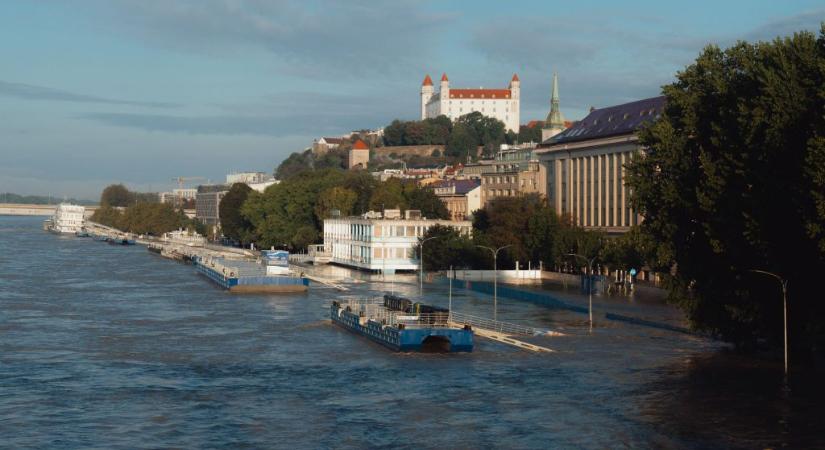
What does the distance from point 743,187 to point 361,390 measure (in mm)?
23054

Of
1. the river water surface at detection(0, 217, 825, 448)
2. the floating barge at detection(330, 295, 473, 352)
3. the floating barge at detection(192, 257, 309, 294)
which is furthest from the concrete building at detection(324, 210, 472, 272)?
the floating barge at detection(330, 295, 473, 352)

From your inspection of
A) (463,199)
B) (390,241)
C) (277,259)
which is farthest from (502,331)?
(463,199)

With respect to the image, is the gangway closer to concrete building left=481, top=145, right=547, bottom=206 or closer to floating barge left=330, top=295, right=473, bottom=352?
floating barge left=330, top=295, right=473, bottom=352

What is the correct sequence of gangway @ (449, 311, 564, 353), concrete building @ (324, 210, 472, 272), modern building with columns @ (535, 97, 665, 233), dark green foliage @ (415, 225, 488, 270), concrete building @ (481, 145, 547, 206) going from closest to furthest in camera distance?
gangway @ (449, 311, 564, 353)
modern building with columns @ (535, 97, 665, 233)
dark green foliage @ (415, 225, 488, 270)
concrete building @ (324, 210, 472, 272)
concrete building @ (481, 145, 547, 206)

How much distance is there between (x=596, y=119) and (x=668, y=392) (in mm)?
99906

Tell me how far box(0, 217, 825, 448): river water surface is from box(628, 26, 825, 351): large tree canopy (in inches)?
141

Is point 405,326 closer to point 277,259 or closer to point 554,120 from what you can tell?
point 277,259

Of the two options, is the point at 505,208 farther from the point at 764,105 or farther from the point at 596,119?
the point at 764,105

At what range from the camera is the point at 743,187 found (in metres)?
59.8

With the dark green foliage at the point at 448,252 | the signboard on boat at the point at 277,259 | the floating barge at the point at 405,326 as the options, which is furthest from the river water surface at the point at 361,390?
the dark green foliage at the point at 448,252

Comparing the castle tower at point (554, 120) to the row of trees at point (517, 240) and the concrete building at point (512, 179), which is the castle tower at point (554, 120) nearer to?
the concrete building at point (512, 179)

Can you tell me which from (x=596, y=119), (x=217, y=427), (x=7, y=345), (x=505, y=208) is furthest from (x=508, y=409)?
(x=596, y=119)

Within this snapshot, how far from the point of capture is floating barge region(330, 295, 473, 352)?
6712cm

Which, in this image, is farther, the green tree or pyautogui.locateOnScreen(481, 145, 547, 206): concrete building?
the green tree
